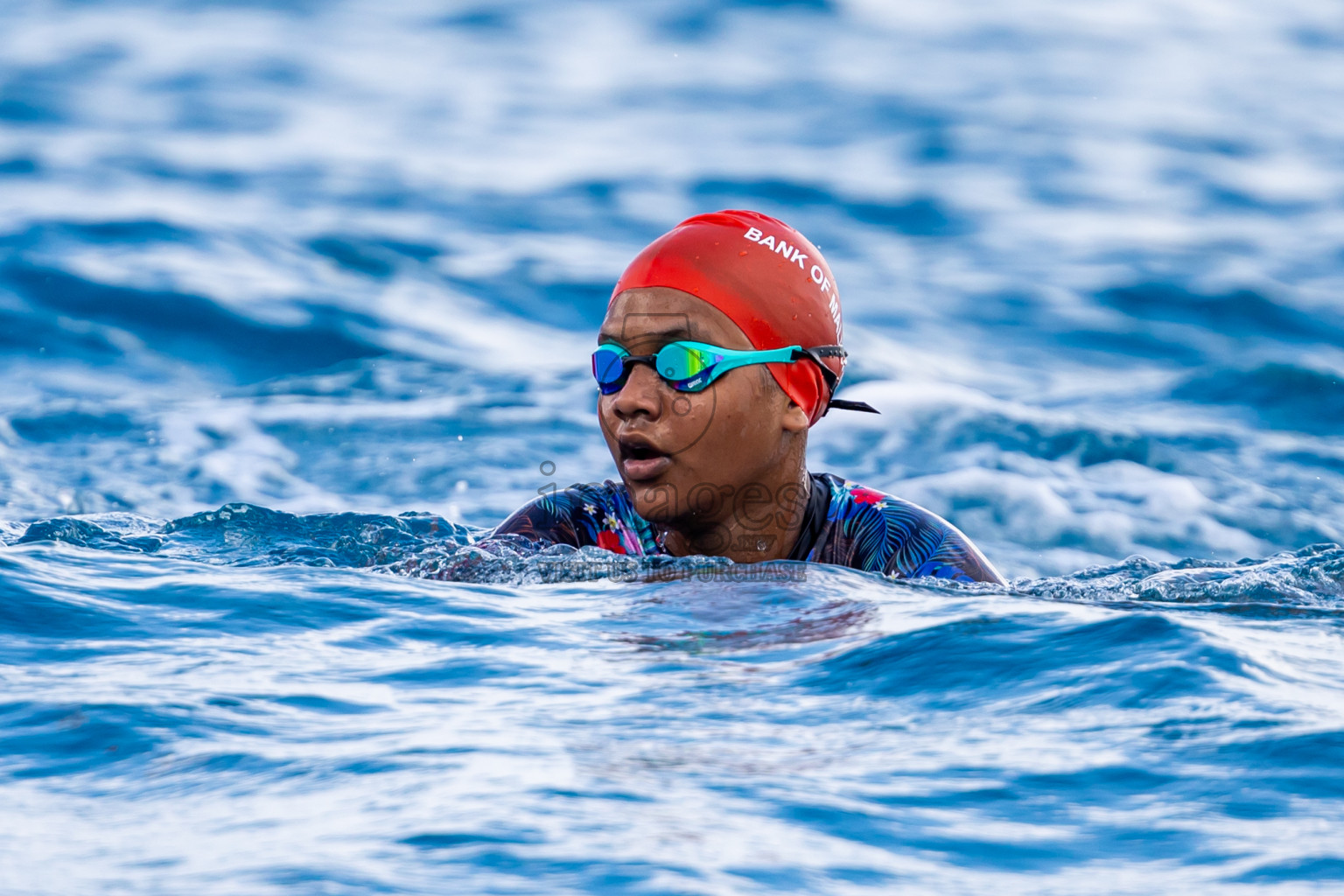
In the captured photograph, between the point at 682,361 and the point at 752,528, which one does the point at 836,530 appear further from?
the point at 682,361

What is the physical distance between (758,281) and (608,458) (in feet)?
15.8

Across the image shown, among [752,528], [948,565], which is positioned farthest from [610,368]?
[948,565]

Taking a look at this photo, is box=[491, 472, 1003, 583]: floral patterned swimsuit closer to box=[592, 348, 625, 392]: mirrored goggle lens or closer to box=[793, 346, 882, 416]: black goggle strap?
box=[793, 346, 882, 416]: black goggle strap

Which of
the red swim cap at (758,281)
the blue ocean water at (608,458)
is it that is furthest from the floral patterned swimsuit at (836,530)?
the red swim cap at (758,281)

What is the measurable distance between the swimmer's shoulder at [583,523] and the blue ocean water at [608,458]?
0.23 meters

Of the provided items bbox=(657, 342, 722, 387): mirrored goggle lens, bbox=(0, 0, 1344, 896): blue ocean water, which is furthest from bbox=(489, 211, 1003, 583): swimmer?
bbox=(0, 0, 1344, 896): blue ocean water

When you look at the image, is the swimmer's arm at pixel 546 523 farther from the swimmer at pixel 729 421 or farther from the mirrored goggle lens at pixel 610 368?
the mirrored goggle lens at pixel 610 368

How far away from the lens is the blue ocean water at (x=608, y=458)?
10.4 ft

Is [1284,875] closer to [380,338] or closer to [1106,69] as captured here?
[380,338]

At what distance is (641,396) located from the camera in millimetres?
4738

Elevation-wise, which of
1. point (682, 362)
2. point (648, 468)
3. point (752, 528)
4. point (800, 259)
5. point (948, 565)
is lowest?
point (948, 565)

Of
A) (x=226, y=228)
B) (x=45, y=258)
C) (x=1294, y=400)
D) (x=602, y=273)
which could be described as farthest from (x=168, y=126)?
(x=1294, y=400)

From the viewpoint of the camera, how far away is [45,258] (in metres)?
12.3

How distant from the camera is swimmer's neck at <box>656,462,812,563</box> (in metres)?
5.03
